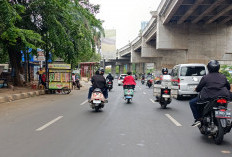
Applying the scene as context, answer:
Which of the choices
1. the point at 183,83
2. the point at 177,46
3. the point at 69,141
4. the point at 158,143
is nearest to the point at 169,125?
the point at 158,143

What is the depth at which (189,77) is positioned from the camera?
46.1 ft

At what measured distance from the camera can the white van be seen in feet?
45.8

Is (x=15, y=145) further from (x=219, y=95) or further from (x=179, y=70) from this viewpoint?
(x=179, y=70)

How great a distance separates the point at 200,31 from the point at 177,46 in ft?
9.73

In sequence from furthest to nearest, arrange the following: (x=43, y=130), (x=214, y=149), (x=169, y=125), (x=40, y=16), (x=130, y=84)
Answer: (x=40, y=16)
(x=130, y=84)
(x=169, y=125)
(x=43, y=130)
(x=214, y=149)

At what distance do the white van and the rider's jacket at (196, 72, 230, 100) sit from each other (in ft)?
28.4

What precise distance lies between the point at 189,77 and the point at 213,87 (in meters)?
9.03

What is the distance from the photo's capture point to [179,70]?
14.3 m

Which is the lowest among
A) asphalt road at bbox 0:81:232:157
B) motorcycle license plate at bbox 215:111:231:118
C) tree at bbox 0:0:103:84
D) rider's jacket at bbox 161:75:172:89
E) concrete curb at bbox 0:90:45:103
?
concrete curb at bbox 0:90:45:103

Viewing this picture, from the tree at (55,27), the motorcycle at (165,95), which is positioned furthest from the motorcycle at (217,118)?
the tree at (55,27)

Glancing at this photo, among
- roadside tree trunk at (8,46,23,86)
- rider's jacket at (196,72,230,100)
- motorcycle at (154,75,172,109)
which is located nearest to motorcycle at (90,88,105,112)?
motorcycle at (154,75,172,109)

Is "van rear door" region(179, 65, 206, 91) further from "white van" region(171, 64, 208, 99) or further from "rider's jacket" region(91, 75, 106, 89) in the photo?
"rider's jacket" region(91, 75, 106, 89)

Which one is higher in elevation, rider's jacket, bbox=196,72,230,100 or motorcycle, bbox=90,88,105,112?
rider's jacket, bbox=196,72,230,100

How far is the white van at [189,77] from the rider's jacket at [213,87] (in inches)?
340
